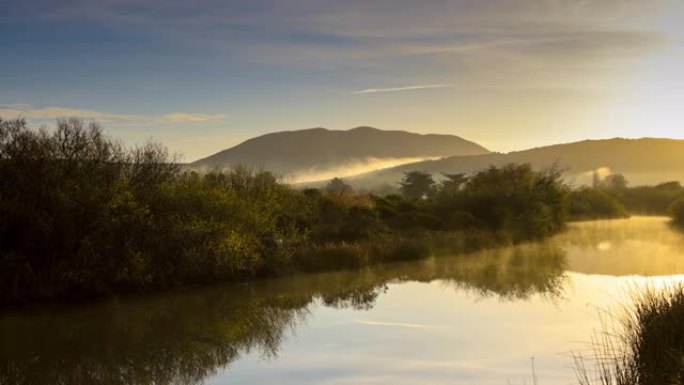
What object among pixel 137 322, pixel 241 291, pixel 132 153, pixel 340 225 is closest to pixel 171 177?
pixel 132 153

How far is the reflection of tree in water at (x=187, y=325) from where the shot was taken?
36.7 ft

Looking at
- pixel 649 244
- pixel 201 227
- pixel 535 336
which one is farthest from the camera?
pixel 649 244

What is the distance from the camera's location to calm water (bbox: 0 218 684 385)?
1070cm

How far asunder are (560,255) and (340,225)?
8.01m

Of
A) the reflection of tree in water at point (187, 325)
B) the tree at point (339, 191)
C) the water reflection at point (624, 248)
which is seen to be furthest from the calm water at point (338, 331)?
the tree at point (339, 191)

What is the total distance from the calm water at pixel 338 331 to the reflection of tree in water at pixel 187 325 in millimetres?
31

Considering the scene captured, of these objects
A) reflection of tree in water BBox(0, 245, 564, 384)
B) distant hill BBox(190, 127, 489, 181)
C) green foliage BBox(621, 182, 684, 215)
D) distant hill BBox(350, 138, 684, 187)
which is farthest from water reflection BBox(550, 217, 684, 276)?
distant hill BBox(190, 127, 489, 181)

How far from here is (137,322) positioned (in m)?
14.8

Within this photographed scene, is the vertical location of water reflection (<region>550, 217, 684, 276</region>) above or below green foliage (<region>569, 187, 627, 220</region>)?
below

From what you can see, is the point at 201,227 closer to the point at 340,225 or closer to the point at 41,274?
the point at 41,274

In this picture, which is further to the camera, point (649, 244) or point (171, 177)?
point (649, 244)

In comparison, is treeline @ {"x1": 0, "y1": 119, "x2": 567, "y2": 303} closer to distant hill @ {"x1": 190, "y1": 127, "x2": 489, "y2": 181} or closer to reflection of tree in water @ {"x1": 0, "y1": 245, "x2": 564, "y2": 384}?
reflection of tree in water @ {"x1": 0, "y1": 245, "x2": 564, "y2": 384}

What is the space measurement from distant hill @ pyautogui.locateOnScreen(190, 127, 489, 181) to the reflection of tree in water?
122280mm

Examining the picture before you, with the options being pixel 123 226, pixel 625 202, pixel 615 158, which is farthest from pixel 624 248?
pixel 615 158
